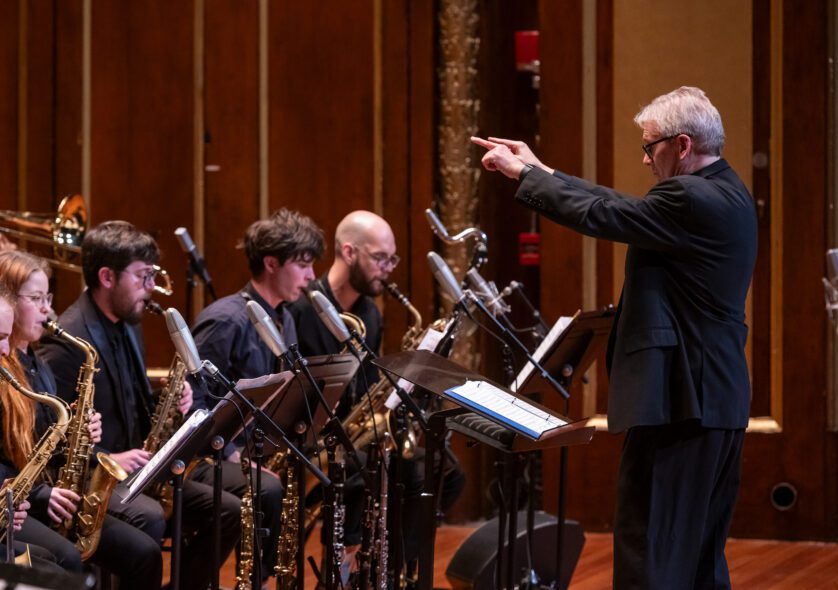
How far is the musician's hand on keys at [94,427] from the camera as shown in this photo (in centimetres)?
414

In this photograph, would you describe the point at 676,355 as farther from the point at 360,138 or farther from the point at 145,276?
the point at 360,138

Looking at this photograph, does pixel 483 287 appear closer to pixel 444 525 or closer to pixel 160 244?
pixel 444 525

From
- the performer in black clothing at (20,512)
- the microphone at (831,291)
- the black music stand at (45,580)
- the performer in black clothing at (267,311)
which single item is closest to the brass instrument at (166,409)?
the performer in black clothing at (267,311)

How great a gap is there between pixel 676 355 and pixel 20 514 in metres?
2.05

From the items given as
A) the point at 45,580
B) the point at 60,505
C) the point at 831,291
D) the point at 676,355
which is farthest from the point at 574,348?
the point at 45,580

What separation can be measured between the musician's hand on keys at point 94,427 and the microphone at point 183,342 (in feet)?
2.99

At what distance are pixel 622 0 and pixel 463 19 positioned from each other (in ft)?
2.88

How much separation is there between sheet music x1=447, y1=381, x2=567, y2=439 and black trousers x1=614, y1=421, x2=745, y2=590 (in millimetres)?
298

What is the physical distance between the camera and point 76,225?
6.23 meters

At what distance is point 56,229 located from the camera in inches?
241

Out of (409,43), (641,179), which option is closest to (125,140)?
(409,43)

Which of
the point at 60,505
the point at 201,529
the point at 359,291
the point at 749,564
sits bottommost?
the point at 749,564

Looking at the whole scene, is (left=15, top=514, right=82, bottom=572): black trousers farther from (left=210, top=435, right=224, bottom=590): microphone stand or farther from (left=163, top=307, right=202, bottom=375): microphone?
(left=163, top=307, right=202, bottom=375): microphone

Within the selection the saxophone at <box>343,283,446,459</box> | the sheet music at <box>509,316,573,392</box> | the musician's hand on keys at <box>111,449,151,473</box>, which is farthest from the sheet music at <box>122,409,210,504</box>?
the saxophone at <box>343,283,446,459</box>
